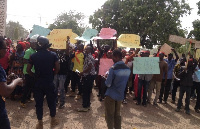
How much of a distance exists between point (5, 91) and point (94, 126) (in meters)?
2.85

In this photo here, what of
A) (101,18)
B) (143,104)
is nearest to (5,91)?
(143,104)

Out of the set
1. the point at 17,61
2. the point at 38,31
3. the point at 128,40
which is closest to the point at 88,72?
the point at 128,40

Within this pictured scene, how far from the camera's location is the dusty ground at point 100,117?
4.73 metres

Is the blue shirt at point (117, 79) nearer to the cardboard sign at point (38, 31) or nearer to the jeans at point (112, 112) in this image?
the jeans at point (112, 112)

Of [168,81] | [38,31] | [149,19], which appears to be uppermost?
[149,19]

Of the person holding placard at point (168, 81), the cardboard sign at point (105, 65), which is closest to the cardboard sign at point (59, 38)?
the cardboard sign at point (105, 65)

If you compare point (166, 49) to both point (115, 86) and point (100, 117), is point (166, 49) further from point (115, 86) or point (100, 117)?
point (115, 86)

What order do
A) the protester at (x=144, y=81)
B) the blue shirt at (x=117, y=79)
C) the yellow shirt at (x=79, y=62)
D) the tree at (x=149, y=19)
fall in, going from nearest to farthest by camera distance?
the blue shirt at (x=117, y=79), the yellow shirt at (x=79, y=62), the protester at (x=144, y=81), the tree at (x=149, y=19)

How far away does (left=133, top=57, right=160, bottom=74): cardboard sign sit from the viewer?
6.11 m

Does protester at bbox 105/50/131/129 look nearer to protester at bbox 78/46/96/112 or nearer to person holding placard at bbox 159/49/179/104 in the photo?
protester at bbox 78/46/96/112

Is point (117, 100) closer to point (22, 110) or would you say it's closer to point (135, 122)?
point (135, 122)

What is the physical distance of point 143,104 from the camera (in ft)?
22.1

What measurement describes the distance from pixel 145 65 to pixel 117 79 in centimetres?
272

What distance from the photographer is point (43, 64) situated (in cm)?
400
